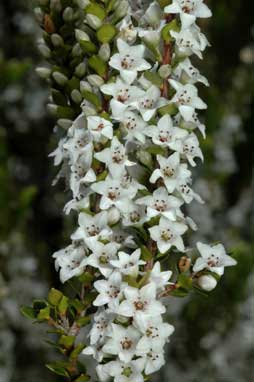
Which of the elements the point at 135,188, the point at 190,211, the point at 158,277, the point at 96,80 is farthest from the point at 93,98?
the point at 190,211

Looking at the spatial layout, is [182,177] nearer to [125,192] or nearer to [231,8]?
[125,192]

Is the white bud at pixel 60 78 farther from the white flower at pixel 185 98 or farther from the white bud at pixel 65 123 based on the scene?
the white flower at pixel 185 98

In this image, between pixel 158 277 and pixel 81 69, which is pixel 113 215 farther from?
pixel 81 69

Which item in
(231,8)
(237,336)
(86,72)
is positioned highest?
(86,72)

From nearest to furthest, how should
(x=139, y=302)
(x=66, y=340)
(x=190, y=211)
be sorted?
(x=139, y=302) → (x=66, y=340) → (x=190, y=211)

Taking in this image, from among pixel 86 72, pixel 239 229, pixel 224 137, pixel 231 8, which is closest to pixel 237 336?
pixel 239 229

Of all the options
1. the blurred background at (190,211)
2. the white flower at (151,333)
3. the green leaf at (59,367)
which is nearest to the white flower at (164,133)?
the white flower at (151,333)
